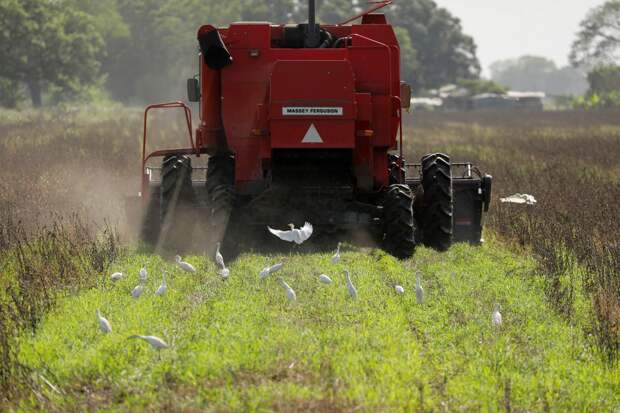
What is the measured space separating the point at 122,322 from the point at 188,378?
5.33 ft

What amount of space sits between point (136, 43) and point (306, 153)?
96412 millimetres

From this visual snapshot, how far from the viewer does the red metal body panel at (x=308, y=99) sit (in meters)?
12.4

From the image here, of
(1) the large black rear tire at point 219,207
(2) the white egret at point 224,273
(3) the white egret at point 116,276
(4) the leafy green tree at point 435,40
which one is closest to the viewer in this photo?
(3) the white egret at point 116,276

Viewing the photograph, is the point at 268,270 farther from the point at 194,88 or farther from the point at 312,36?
the point at 194,88

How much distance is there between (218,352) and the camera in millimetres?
7598

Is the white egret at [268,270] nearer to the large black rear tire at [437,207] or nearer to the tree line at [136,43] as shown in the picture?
the large black rear tire at [437,207]

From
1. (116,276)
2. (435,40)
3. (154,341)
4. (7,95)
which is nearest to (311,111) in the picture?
(116,276)

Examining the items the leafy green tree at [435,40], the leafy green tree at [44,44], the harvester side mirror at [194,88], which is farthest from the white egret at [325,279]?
the leafy green tree at [435,40]

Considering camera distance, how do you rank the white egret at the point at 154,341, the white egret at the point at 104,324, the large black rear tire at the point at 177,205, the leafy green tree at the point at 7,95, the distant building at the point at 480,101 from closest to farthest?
the white egret at the point at 154,341, the white egret at the point at 104,324, the large black rear tire at the point at 177,205, the leafy green tree at the point at 7,95, the distant building at the point at 480,101

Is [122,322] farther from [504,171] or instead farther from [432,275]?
[504,171]

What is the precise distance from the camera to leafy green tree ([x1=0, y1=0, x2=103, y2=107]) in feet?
213

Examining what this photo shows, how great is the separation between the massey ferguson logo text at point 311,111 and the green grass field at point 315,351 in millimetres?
2464

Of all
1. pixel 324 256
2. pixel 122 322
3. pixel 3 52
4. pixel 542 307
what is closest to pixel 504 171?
pixel 324 256

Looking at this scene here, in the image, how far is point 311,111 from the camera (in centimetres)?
1237
